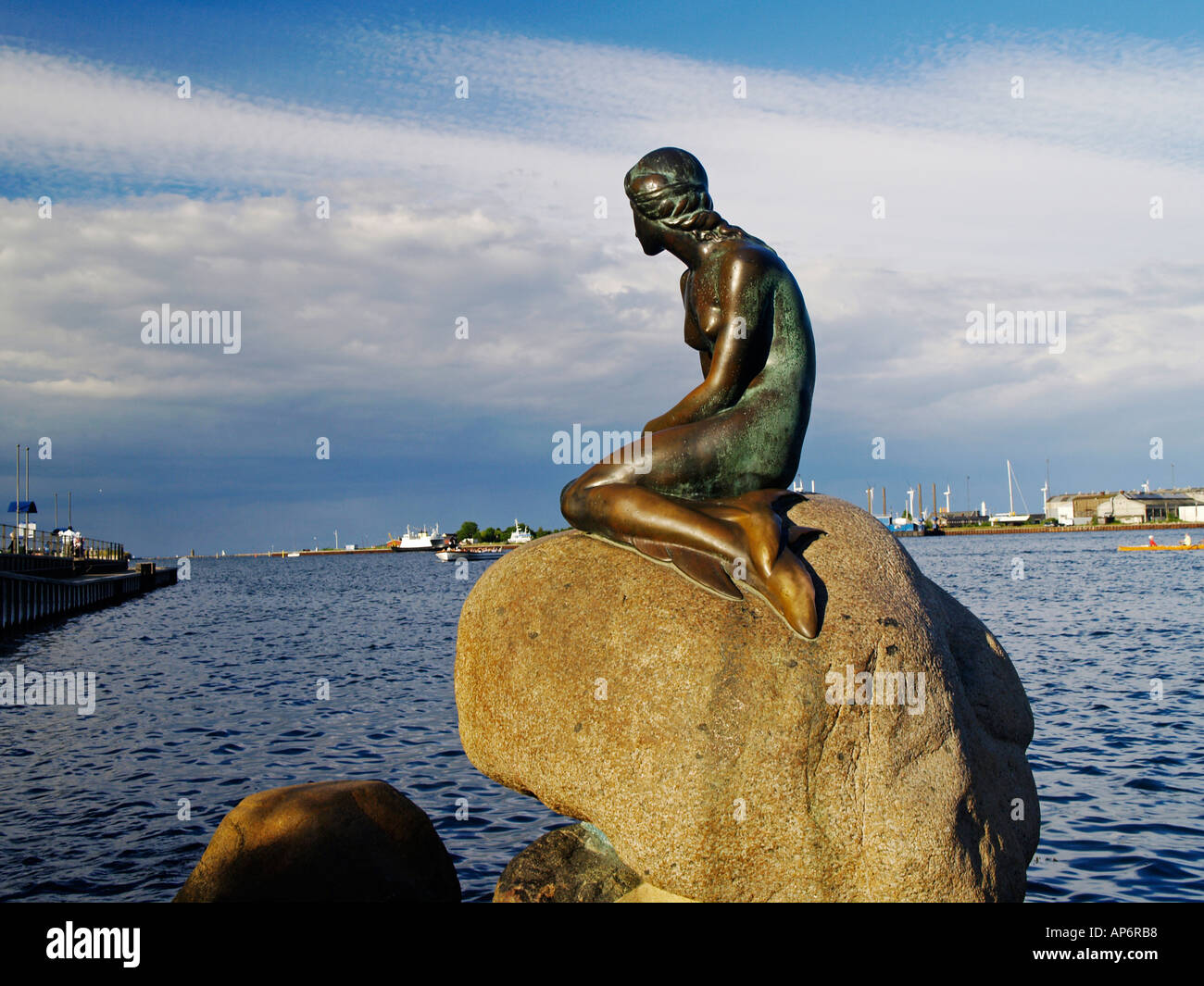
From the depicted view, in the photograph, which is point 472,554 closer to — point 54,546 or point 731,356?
point 54,546

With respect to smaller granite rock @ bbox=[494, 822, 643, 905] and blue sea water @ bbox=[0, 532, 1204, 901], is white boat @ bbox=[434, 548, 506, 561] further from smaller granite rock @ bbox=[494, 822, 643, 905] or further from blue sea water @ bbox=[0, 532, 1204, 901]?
smaller granite rock @ bbox=[494, 822, 643, 905]

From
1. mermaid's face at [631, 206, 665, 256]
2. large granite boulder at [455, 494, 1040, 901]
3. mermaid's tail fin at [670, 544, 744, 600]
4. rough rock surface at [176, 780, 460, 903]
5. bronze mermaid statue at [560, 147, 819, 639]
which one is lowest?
rough rock surface at [176, 780, 460, 903]

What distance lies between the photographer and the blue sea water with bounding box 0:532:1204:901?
1001 cm

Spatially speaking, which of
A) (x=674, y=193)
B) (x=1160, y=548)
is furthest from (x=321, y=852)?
(x=1160, y=548)

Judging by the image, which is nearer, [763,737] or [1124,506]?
[763,737]

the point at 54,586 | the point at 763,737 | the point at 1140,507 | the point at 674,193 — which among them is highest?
the point at 674,193

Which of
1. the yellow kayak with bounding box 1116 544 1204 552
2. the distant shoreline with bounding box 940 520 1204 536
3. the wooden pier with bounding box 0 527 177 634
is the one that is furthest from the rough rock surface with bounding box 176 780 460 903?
the distant shoreline with bounding box 940 520 1204 536

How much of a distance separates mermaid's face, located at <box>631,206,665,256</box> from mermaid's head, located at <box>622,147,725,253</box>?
0.10 ft

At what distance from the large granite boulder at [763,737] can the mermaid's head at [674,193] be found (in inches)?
94.6

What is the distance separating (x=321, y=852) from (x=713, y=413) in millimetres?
4325

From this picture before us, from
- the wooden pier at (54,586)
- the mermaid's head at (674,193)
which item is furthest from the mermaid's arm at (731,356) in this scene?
the wooden pier at (54,586)

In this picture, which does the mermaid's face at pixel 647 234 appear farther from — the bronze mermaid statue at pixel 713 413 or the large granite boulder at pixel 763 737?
the large granite boulder at pixel 763 737

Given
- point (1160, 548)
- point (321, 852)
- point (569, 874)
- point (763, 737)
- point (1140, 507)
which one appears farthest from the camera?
point (1140, 507)

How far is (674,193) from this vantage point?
713cm
